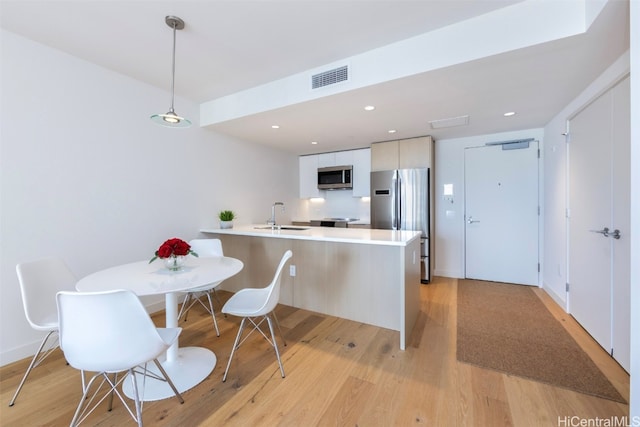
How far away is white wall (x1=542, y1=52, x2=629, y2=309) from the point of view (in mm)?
2906

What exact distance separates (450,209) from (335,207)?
213 cm

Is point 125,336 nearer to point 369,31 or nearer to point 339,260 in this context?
point 339,260

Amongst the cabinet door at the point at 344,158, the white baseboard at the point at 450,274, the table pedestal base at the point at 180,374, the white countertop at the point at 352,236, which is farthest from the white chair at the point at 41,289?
the white baseboard at the point at 450,274

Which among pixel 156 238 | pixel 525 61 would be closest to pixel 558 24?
pixel 525 61

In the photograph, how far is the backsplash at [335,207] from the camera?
5176 millimetres

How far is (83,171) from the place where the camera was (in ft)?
7.95

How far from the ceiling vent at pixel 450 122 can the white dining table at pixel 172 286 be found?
294 centimetres

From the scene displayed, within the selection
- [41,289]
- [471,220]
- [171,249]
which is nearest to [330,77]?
[171,249]

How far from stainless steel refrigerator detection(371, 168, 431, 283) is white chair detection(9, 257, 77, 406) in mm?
3719

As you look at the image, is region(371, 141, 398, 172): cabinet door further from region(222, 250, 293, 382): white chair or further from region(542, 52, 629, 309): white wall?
region(222, 250, 293, 382): white chair

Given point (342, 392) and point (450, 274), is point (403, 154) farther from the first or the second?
point (342, 392)

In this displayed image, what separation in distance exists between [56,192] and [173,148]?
3.90ft

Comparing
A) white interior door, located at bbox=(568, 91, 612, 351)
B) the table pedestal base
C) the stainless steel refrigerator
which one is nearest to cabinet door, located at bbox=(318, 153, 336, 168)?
the stainless steel refrigerator

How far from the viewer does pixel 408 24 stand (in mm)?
1911
